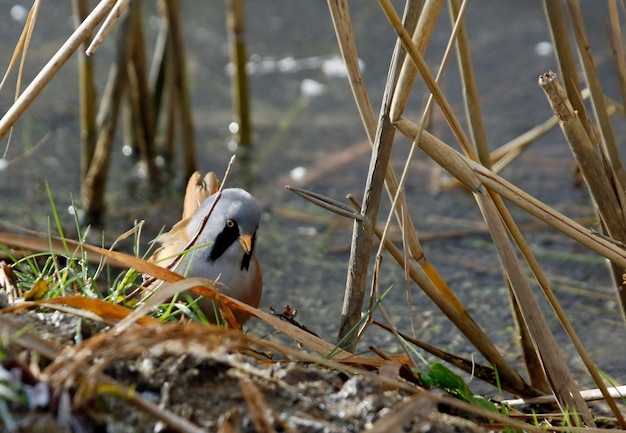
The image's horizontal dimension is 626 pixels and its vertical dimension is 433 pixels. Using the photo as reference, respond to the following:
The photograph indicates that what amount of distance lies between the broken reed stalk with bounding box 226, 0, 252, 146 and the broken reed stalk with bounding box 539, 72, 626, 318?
2759mm

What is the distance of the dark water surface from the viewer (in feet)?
14.5

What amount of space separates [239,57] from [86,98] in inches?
38.3

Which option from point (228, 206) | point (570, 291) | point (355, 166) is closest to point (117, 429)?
point (228, 206)

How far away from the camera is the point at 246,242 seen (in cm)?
321

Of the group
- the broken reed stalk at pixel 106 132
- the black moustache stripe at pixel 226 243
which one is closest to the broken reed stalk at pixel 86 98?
the broken reed stalk at pixel 106 132

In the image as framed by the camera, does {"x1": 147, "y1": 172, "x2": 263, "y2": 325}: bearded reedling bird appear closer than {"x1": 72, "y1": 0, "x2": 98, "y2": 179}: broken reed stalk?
Yes

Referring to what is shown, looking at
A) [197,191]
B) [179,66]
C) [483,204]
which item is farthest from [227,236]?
[179,66]

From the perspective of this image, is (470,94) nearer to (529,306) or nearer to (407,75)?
(407,75)

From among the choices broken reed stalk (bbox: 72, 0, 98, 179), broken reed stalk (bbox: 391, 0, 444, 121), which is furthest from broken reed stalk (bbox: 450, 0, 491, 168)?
broken reed stalk (bbox: 72, 0, 98, 179)

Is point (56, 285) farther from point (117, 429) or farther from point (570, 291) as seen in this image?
point (570, 291)

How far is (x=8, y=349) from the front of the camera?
6.22 feet

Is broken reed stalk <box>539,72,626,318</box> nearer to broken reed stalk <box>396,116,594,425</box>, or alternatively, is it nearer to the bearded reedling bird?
broken reed stalk <box>396,116,594,425</box>

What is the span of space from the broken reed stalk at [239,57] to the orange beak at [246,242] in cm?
222

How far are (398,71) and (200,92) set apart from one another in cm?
409
